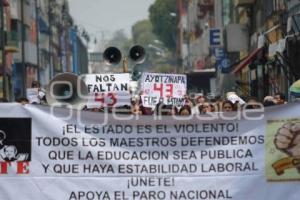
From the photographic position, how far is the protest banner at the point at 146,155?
1036cm

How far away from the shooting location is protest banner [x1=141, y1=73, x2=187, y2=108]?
18.7 metres

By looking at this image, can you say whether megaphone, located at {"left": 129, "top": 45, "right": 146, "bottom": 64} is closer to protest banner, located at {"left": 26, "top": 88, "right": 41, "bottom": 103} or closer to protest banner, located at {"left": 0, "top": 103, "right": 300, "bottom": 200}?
protest banner, located at {"left": 26, "top": 88, "right": 41, "bottom": 103}

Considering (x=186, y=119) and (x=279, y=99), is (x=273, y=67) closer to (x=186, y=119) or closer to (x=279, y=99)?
(x=279, y=99)

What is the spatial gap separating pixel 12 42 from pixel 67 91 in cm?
4950

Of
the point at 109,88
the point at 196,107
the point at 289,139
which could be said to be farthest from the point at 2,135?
the point at 109,88

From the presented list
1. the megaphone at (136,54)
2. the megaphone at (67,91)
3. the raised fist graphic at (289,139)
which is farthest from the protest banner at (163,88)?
the raised fist graphic at (289,139)

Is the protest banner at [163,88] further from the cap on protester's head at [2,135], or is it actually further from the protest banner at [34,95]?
the cap on protester's head at [2,135]

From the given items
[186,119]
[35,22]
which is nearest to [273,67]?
[186,119]

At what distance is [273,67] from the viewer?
123 feet

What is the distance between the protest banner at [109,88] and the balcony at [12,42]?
4051 centimetres

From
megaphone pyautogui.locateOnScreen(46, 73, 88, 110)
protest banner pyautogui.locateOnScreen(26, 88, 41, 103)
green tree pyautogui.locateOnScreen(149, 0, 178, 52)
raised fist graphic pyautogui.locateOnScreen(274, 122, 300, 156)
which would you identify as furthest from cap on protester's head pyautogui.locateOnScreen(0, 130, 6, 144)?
green tree pyautogui.locateOnScreen(149, 0, 178, 52)

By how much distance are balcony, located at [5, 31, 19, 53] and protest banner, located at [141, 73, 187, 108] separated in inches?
1597

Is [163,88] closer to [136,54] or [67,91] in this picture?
[67,91]

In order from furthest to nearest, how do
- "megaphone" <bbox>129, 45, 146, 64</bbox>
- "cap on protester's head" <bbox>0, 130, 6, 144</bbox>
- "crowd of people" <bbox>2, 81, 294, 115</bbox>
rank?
"megaphone" <bbox>129, 45, 146, 64</bbox>, "crowd of people" <bbox>2, 81, 294, 115</bbox>, "cap on protester's head" <bbox>0, 130, 6, 144</bbox>
